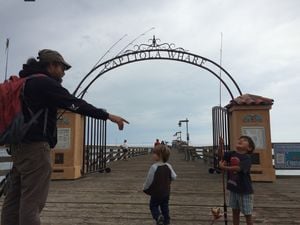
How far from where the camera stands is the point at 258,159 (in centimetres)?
1070

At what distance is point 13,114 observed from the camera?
2.84 m

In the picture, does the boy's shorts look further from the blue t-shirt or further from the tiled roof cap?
the tiled roof cap

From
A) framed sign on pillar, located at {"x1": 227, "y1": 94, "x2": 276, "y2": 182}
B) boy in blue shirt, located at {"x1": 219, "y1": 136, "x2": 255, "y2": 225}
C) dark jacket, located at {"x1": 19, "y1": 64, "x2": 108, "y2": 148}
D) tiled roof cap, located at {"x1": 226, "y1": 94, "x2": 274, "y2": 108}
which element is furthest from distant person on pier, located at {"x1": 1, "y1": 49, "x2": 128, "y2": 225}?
tiled roof cap, located at {"x1": 226, "y1": 94, "x2": 274, "y2": 108}

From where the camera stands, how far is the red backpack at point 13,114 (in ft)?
9.18

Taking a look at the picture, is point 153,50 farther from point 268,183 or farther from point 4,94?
point 4,94

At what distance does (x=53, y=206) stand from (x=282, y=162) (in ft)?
27.4

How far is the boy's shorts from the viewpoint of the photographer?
4.54 meters

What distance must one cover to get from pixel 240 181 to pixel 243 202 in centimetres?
25

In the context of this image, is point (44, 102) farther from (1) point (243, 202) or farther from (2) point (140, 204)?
(2) point (140, 204)

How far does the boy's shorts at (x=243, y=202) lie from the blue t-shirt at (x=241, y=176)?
0.21 ft

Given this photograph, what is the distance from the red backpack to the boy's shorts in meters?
2.76

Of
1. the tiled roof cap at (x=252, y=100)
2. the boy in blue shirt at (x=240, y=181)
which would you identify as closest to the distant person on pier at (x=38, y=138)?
the boy in blue shirt at (x=240, y=181)

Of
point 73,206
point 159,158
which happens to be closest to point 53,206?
point 73,206

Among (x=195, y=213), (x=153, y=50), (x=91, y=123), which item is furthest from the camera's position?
(x=153, y=50)
